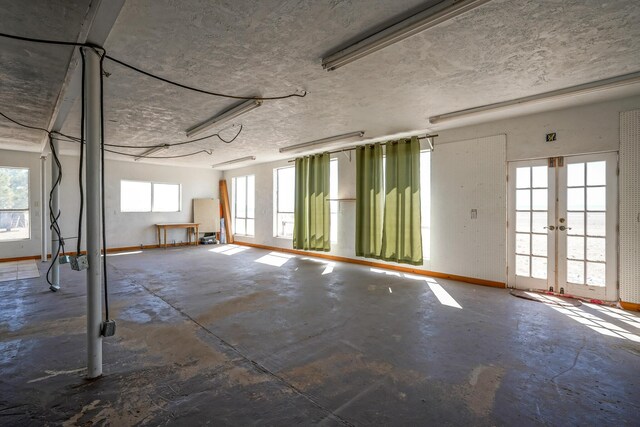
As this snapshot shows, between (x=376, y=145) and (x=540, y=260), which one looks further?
(x=376, y=145)

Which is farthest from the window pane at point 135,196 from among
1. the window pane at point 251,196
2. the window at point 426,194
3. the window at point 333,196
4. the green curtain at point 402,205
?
the window at point 426,194

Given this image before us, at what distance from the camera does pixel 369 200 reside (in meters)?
6.47

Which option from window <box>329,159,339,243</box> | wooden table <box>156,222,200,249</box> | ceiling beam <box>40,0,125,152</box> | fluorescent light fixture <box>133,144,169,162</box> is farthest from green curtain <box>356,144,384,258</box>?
wooden table <box>156,222,200,249</box>

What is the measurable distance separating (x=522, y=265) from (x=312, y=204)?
4613 mm

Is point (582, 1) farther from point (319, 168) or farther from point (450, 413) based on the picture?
point (319, 168)

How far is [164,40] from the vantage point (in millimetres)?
2580

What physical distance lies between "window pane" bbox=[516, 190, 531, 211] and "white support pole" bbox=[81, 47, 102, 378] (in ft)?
18.3

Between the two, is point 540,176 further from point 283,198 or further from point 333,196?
point 283,198

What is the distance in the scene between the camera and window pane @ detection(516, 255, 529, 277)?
15.5 feet

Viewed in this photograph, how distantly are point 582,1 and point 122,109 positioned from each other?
17.5 ft

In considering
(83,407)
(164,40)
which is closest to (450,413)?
(83,407)

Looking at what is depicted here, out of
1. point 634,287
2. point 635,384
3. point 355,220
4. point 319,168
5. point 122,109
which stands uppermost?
point 122,109

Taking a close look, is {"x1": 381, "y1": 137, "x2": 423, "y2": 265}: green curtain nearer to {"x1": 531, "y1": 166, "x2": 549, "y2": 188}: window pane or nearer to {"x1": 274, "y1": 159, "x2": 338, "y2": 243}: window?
{"x1": 531, "y1": 166, "x2": 549, "y2": 188}: window pane

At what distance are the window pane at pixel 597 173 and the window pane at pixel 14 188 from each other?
11608mm
